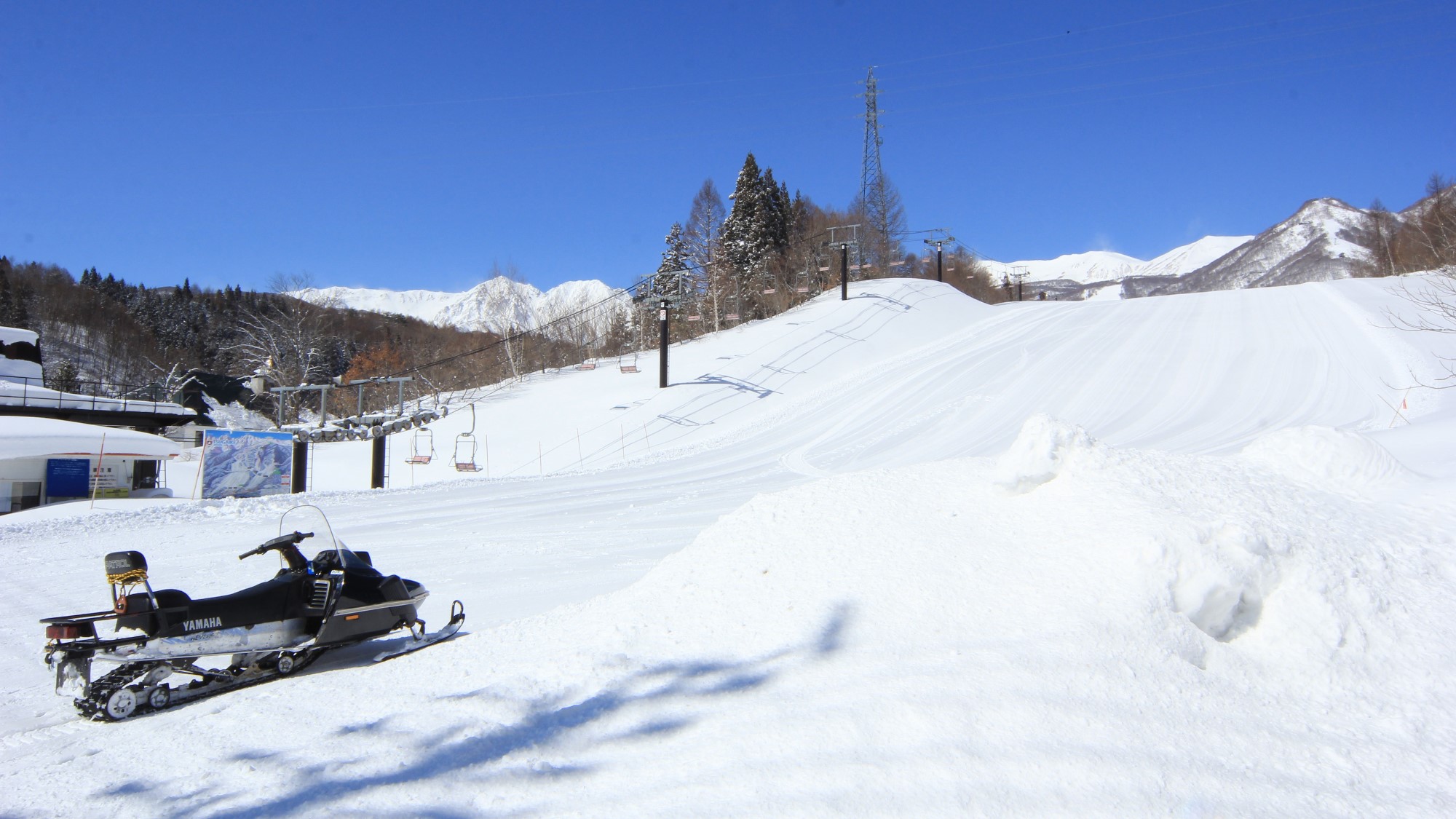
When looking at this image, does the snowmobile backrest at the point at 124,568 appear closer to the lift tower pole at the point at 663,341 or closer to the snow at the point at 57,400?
the lift tower pole at the point at 663,341

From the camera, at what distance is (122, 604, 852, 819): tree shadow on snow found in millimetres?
3170

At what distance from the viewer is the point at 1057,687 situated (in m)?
3.27

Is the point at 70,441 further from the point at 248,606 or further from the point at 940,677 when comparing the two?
the point at 940,677

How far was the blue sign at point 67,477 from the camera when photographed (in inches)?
762

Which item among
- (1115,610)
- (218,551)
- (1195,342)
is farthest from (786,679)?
(1195,342)

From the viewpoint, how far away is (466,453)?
26.1 metres

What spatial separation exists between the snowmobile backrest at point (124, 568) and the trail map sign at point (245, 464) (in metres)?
13.8

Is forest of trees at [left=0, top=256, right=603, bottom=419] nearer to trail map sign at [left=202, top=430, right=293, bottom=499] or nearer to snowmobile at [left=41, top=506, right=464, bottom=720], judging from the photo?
trail map sign at [left=202, top=430, right=293, bottom=499]

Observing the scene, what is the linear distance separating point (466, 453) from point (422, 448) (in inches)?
136

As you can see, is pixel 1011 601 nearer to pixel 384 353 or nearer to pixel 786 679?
pixel 786 679

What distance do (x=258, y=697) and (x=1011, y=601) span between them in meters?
4.27

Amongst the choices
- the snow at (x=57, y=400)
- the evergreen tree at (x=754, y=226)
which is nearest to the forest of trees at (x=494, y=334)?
the evergreen tree at (x=754, y=226)

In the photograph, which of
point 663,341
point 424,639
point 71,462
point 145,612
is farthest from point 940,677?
point 663,341

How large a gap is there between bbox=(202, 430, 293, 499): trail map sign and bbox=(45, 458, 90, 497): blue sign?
5763 mm
